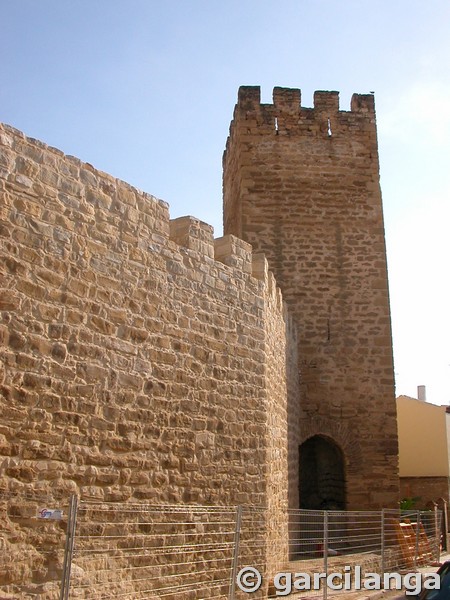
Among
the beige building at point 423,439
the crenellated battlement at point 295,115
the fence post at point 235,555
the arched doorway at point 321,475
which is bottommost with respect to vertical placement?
the fence post at point 235,555

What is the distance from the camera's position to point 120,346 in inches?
230

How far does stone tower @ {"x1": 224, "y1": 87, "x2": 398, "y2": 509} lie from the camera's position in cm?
1277

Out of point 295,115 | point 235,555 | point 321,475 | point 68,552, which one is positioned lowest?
point 235,555

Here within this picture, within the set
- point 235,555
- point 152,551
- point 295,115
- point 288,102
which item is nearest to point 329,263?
point 295,115

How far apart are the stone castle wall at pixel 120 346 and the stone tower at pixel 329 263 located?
5.13 metres

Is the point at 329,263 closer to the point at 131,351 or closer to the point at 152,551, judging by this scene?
the point at 131,351

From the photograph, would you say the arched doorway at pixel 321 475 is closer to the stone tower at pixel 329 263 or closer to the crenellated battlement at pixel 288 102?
the stone tower at pixel 329 263

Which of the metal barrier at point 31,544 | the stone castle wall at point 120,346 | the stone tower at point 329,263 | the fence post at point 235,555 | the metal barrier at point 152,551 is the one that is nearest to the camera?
the metal barrier at point 31,544

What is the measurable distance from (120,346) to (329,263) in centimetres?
822

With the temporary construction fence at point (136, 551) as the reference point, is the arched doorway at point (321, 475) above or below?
above

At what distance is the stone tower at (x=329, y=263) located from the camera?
41.9 feet

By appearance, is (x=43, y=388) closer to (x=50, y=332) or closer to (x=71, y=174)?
(x=50, y=332)

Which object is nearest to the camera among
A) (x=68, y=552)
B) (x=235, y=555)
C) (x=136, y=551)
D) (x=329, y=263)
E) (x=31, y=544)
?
(x=68, y=552)

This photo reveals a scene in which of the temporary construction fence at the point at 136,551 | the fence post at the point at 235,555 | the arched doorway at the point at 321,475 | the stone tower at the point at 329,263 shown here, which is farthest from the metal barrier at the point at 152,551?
the arched doorway at the point at 321,475
